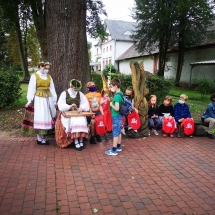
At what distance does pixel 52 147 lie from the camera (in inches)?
201

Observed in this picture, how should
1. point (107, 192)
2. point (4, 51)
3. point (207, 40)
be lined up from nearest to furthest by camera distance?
point (107, 192)
point (207, 40)
point (4, 51)

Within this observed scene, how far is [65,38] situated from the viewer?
5949 millimetres

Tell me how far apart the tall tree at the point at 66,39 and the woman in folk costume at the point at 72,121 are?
119 centimetres

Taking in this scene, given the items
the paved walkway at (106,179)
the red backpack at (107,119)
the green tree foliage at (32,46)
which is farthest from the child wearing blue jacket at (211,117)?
the green tree foliage at (32,46)

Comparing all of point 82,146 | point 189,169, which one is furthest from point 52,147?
point 189,169

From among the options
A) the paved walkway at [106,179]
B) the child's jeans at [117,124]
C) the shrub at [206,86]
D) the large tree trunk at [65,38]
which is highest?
the large tree trunk at [65,38]

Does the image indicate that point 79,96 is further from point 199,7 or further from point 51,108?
point 199,7

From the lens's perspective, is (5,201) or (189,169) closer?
(5,201)

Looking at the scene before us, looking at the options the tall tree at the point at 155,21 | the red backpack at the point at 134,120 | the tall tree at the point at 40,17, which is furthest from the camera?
the tall tree at the point at 155,21

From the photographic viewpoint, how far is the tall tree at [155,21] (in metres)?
18.0

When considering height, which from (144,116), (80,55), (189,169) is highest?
(80,55)

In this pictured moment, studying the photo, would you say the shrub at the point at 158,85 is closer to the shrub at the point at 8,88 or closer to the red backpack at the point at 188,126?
the red backpack at the point at 188,126

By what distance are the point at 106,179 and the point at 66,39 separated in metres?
3.92

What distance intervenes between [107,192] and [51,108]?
263cm
